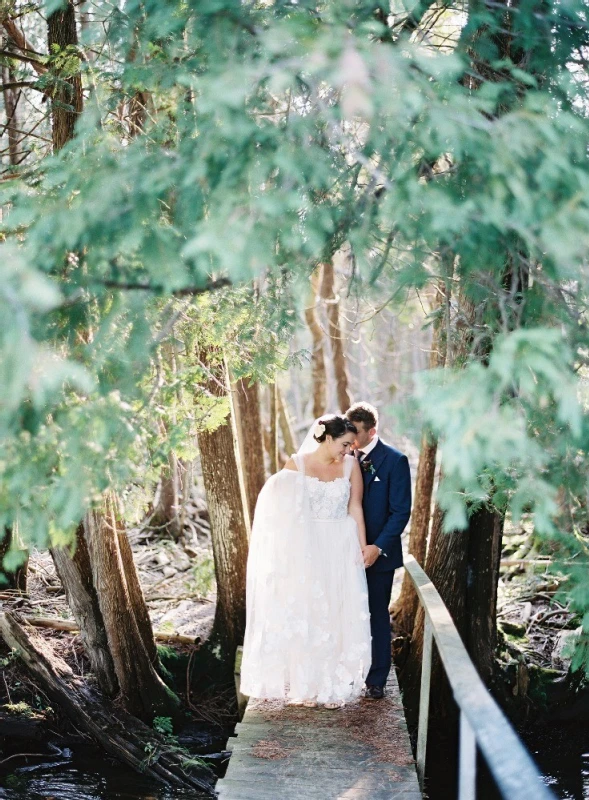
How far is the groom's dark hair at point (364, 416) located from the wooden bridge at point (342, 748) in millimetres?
1144

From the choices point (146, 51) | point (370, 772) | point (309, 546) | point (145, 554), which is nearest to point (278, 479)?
point (309, 546)

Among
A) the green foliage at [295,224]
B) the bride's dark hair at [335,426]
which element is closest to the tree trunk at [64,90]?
the green foliage at [295,224]

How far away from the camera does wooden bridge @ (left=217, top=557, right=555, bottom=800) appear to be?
4.44 meters

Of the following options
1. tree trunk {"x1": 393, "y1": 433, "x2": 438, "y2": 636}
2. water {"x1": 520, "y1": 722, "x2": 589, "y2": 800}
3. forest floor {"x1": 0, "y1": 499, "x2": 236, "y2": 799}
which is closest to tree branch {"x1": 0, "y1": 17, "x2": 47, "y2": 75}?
forest floor {"x1": 0, "y1": 499, "x2": 236, "y2": 799}

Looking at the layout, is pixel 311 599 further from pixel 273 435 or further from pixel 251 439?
pixel 273 435

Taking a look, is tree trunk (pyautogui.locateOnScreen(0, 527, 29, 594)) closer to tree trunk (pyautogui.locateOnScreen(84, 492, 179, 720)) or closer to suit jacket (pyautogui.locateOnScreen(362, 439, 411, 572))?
tree trunk (pyautogui.locateOnScreen(84, 492, 179, 720))

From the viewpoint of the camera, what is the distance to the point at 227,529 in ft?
26.6

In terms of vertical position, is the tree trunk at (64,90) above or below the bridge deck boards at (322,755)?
above

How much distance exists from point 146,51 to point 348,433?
2.66 meters

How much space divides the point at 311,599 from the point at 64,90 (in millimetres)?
4372

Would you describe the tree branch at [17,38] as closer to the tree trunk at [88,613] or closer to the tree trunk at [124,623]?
the tree trunk at [124,623]

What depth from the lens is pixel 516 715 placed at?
25.6 feet

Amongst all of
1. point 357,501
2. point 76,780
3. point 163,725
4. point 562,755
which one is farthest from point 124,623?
point 562,755

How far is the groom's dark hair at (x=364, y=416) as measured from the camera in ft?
18.9
